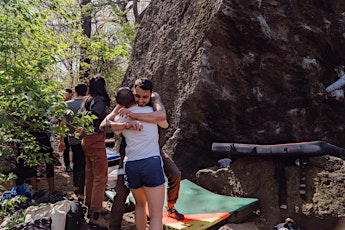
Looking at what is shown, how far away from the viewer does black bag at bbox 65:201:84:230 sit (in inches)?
157

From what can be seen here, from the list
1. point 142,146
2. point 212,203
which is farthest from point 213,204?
point 142,146

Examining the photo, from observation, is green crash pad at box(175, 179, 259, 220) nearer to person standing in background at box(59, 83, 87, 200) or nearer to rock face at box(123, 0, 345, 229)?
rock face at box(123, 0, 345, 229)

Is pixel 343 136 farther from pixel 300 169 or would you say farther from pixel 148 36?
pixel 148 36

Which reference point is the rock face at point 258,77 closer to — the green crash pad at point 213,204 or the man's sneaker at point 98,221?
the green crash pad at point 213,204

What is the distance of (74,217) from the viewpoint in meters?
4.10

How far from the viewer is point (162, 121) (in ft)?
11.3

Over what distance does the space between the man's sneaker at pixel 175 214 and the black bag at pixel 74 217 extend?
1.14 m

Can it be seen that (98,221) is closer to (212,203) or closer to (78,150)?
(78,150)

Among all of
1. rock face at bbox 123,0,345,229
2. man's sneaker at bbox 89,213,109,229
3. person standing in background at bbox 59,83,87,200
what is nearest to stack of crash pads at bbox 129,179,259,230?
man's sneaker at bbox 89,213,109,229

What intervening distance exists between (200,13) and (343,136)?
3.14 m

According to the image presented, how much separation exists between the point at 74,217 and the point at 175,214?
1.22 metres

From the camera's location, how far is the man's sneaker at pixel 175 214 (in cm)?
401

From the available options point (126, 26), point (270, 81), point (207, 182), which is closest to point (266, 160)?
point (207, 182)

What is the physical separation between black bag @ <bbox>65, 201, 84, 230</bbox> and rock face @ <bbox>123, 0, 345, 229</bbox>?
211cm
